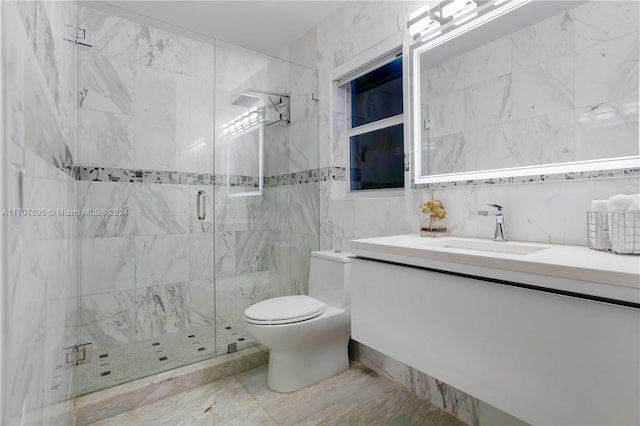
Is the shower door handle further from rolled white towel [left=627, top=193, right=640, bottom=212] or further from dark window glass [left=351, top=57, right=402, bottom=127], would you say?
rolled white towel [left=627, top=193, right=640, bottom=212]

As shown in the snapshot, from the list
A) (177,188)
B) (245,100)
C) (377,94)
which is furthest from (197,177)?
(377,94)

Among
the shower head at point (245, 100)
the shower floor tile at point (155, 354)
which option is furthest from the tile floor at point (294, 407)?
the shower head at point (245, 100)

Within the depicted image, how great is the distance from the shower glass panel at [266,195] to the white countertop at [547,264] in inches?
47.6

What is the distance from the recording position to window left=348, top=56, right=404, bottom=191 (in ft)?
7.06

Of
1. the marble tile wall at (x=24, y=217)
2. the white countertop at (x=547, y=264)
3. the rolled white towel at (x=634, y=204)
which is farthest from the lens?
the rolled white towel at (x=634, y=204)

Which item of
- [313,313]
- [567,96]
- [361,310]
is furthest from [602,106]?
[313,313]

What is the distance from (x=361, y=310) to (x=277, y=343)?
0.59 m

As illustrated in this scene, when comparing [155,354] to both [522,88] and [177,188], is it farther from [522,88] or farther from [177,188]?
[522,88]

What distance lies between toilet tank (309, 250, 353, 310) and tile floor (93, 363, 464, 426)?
1.59 ft

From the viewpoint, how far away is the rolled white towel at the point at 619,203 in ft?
3.36

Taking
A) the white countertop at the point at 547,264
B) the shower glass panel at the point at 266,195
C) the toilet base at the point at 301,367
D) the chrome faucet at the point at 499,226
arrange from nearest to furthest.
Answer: the white countertop at the point at 547,264 < the chrome faucet at the point at 499,226 < the toilet base at the point at 301,367 < the shower glass panel at the point at 266,195

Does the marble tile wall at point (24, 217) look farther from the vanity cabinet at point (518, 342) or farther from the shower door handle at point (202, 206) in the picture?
the shower door handle at point (202, 206)

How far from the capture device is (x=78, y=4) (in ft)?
6.28

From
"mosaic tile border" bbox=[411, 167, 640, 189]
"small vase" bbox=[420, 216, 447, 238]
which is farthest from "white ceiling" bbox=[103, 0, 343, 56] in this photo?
"small vase" bbox=[420, 216, 447, 238]
